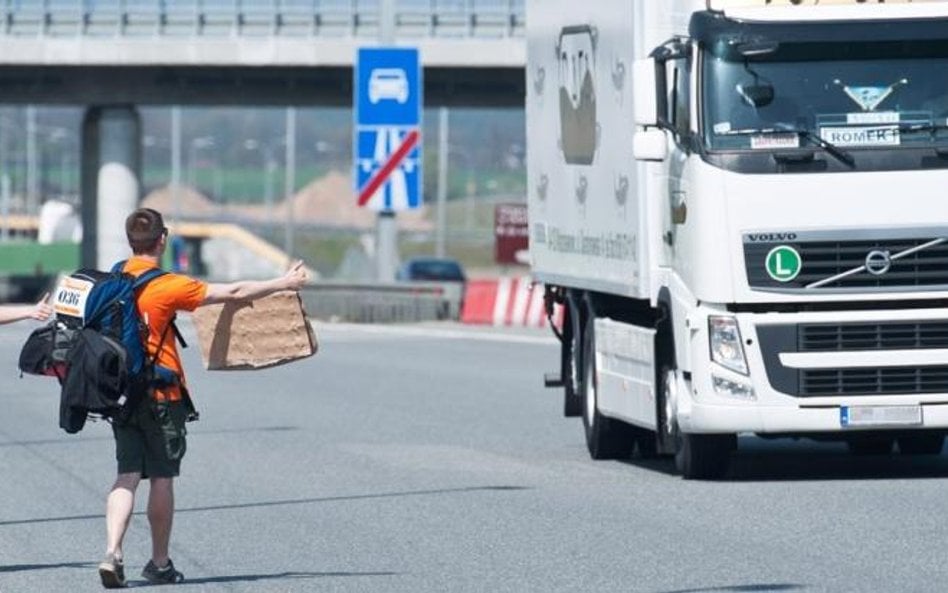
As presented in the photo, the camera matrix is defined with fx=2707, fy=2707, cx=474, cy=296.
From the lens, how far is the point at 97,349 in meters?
11.0

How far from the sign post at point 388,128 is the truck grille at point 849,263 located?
2544 cm

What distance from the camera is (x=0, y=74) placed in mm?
57781

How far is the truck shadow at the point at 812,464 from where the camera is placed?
16.8 meters

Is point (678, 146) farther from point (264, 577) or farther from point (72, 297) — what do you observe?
point (72, 297)

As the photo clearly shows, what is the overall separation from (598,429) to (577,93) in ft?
7.60

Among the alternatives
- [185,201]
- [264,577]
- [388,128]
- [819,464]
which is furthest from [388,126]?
[185,201]

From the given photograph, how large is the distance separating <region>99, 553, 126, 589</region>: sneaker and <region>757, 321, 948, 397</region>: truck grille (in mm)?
5480

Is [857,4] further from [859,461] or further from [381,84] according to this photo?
[381,84]

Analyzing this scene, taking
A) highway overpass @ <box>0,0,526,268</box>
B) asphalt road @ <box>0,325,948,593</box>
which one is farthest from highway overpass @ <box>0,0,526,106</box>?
asphalt road @ <box>0,325,948,593</box>

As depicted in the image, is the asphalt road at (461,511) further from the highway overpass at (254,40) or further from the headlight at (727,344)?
the highway overpass at (254,40)

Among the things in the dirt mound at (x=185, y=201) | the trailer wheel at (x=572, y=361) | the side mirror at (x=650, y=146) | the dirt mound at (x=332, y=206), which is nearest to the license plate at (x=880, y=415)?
the side mirror at (x=650, y=146)

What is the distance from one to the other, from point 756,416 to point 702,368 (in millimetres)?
426

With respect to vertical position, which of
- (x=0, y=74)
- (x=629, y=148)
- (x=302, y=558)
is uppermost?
(x=0, y=74)

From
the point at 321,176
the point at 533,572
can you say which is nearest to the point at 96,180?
the point at 533,572
